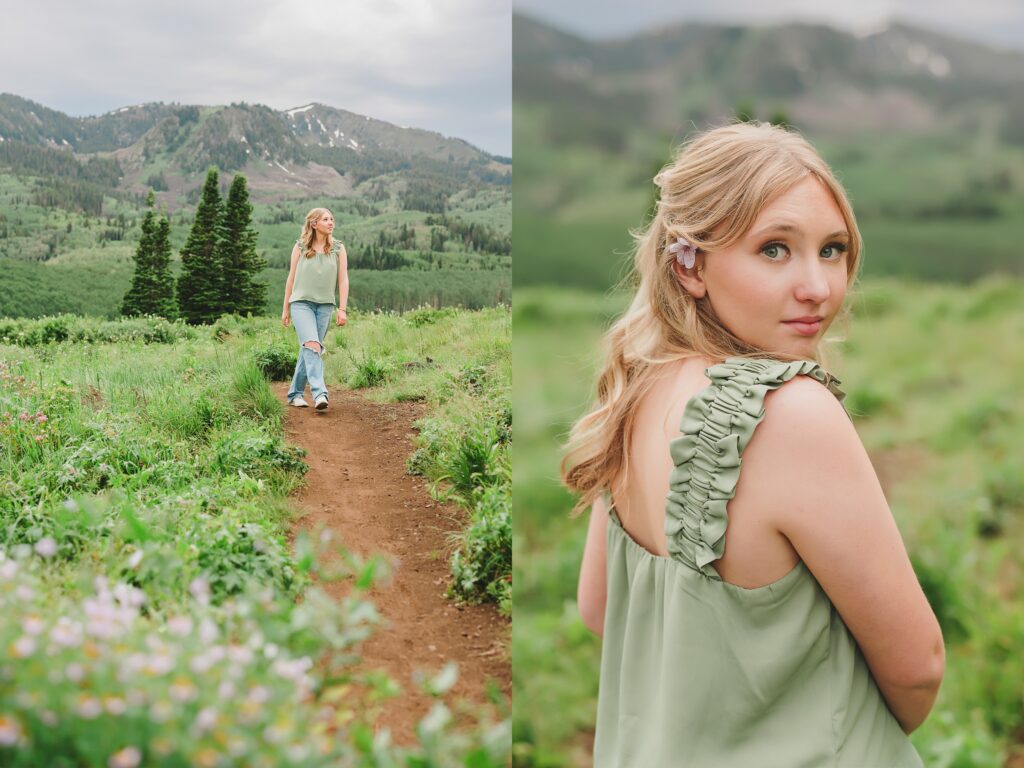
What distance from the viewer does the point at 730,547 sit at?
3.70 feet

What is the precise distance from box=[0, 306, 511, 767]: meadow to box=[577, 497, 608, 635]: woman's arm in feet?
0.84

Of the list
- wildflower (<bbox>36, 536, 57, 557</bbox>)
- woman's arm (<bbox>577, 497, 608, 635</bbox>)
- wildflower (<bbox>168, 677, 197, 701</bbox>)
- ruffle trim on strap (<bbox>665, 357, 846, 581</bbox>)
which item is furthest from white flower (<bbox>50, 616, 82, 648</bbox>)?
woman's arm (<bbox>577, 497, 608, 635</bbox>)

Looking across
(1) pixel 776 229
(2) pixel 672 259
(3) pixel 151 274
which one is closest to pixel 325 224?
(3) pixel 151 274

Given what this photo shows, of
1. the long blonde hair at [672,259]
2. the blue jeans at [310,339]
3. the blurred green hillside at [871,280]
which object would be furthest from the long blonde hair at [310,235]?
the blurred green hillside at [871,280]

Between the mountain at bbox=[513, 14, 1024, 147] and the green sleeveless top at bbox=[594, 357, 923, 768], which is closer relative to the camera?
the green sleeveless top at bbox=[594, 357, 923, 768]

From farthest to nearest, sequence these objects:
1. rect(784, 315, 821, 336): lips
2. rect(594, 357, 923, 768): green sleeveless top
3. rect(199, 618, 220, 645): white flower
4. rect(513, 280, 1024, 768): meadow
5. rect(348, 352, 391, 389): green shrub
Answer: rect(513, 280, 1024, 768): meadow, rect(348, 352, 391, 389): green shrub, rect(784, 315, 821, 336): lips, rect(594, 357, 923, 768): green sleeveless top, rect(199, 618, 220, 645): white flower

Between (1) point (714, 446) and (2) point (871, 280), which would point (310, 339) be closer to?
(1) point (714, 446)

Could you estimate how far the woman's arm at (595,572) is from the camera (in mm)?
1523

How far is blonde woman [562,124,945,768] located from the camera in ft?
3.46

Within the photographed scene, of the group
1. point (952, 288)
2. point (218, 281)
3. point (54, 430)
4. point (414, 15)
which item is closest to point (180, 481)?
point (54, 430)

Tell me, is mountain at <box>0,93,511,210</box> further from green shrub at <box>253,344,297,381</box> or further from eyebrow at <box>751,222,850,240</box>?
eyebrow at <box>751,222,850,240</box>

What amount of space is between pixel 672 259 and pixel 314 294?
95cm

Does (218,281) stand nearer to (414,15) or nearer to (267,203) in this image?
(267,203)

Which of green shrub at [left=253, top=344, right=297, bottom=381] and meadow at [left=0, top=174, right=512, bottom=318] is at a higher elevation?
meadow at [left=0, top=174, right=512, bottom=318]
